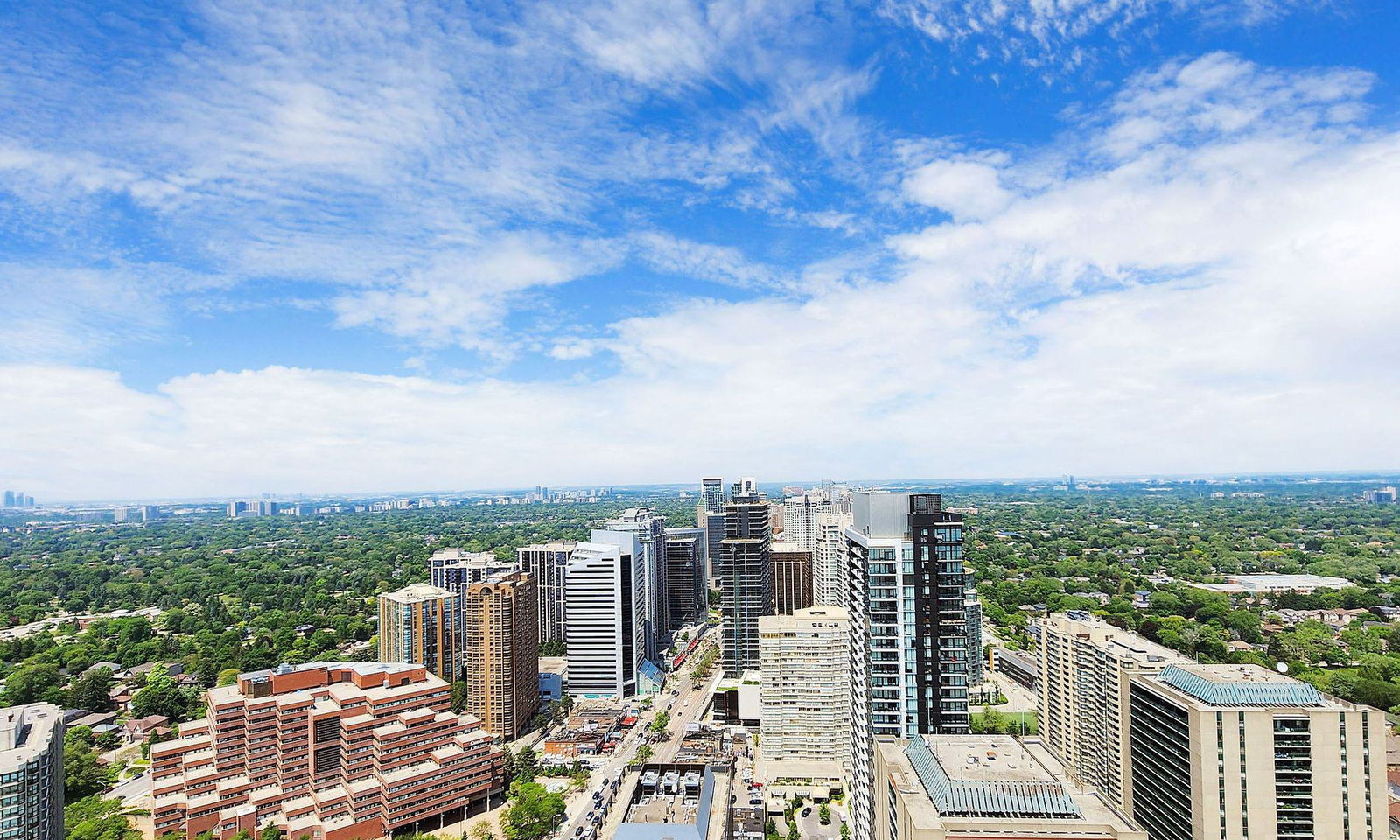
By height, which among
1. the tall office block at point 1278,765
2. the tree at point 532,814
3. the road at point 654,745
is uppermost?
the tall office block at point 1278,765

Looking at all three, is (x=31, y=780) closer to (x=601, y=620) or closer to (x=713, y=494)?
(x=601, y=620)

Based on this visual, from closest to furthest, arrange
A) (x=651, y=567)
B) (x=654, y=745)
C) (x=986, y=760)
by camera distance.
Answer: (x=986, y=760)
(x=654, y=745)
(x=651, y=567)

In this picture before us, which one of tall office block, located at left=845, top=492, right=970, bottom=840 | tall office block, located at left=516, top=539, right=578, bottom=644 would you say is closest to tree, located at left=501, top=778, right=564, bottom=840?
tall office block, located at left=845, top=492, right=970, bottom=840

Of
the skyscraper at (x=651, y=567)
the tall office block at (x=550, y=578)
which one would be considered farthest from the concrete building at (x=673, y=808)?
the tall office block at (x=550, y=578)

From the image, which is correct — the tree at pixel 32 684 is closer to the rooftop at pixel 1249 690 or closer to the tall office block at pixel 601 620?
the tall office block at pixel 601 620

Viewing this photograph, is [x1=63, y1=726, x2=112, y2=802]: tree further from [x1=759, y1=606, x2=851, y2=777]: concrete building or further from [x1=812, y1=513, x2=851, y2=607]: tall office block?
[x1=812, y1=513, x2=851, y2=607]: tall office block

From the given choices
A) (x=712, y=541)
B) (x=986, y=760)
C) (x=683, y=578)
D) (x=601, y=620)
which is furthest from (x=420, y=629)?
(x=712, y=541)

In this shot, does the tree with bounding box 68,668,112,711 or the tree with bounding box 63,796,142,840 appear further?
the tree with bounding box 68,668,112,711
